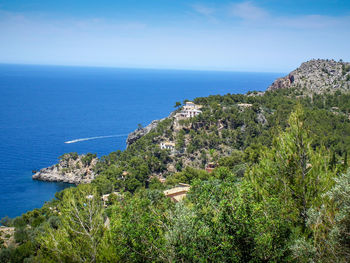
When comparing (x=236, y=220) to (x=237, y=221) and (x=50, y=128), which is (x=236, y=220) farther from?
(x=50, y=128)

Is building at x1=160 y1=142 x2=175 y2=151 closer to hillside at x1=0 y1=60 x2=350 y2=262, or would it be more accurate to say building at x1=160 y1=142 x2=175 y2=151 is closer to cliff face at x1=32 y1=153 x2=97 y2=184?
cliff face at x1=32 y1=153 x2=97 y2=184

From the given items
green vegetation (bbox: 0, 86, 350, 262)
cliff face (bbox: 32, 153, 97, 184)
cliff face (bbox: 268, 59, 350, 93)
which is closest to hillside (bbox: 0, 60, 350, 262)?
green vegetation (bbox: 0, 86, 350, 262)

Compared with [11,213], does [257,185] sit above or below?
above

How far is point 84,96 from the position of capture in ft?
423

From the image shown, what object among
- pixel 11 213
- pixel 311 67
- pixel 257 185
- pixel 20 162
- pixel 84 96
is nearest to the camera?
pixel 257 185

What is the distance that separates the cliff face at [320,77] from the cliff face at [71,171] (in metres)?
46.8

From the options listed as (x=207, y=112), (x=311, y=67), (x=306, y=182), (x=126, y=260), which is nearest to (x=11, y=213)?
(x=207, y=112)

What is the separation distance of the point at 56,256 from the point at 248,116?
3988cm

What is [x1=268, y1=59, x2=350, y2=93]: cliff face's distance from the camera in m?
62.3

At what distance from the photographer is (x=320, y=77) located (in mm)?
66062

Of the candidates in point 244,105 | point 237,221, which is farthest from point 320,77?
point 237,221

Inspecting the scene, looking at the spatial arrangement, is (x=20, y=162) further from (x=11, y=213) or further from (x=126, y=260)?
(x=126, y=260)

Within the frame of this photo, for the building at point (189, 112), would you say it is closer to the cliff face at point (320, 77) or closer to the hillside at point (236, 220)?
the cliff face at point (320, 77)

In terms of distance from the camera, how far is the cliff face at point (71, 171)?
149ft
